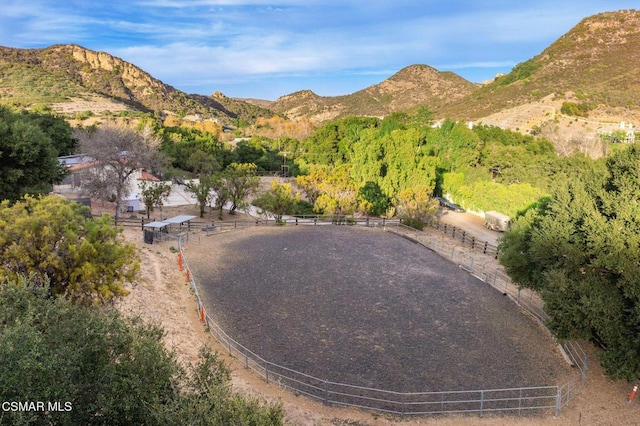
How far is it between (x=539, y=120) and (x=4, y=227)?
82668 mm

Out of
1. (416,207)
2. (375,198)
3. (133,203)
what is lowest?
(133,203)

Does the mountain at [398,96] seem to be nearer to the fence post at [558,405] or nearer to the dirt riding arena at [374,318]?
the dirt riding arena at [374,318]

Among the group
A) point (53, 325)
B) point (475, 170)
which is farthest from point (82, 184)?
point (475, 170)

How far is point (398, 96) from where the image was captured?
134m

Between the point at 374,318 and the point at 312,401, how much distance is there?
569 cm

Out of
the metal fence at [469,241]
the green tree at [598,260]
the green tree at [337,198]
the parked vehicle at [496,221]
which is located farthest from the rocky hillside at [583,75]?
the green tree at [598,260]

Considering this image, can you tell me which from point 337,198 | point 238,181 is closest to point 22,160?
point 238,181

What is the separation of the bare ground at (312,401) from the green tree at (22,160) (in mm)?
7780

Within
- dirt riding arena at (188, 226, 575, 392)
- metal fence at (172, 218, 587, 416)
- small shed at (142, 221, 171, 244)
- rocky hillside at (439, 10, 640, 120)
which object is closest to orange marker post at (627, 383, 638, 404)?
metal fence at (172, 218, 587, 416)

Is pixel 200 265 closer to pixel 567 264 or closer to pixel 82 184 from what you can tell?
pixel 82 184

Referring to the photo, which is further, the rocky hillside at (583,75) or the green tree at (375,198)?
the rocky hillside at (583,75)

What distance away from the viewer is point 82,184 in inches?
1136

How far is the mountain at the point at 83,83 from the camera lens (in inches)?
3450

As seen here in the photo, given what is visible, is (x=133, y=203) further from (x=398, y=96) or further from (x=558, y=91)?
(x=398, y=96)
